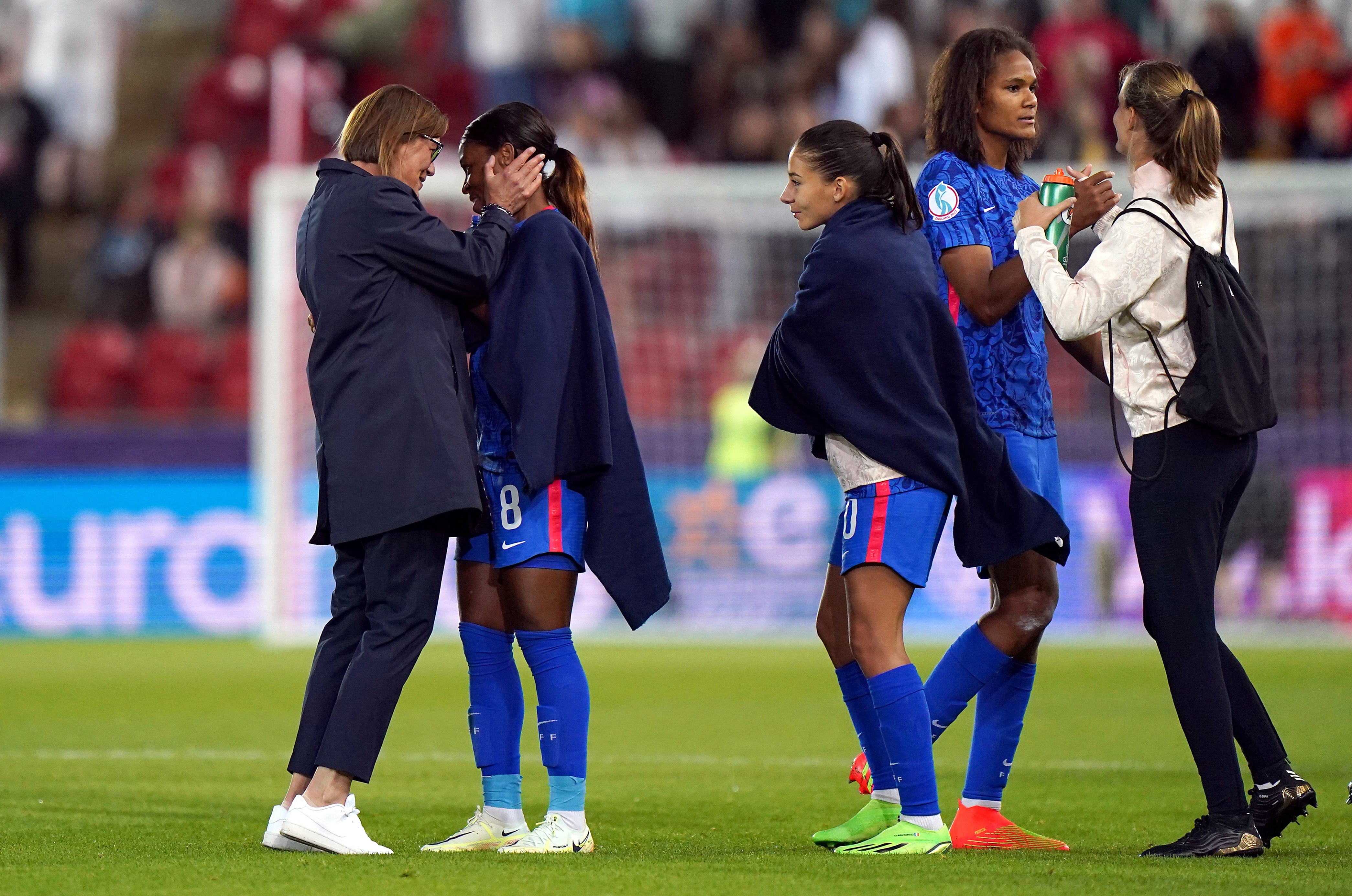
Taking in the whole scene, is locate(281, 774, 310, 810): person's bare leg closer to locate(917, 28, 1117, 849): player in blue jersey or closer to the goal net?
locate(917, 28, 1117, 849): player in blue jersey

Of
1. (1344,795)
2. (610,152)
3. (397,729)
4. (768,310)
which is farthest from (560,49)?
(1344,795)

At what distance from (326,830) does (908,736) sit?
144cm

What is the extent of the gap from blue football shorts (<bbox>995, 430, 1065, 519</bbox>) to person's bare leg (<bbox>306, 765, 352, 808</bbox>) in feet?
6.19

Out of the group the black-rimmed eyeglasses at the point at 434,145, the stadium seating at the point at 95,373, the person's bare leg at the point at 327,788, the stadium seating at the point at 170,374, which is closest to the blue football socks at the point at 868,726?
the person's bare leg at the point at 327,788

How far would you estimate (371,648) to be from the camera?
4.55m

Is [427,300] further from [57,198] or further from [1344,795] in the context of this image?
[57,198]

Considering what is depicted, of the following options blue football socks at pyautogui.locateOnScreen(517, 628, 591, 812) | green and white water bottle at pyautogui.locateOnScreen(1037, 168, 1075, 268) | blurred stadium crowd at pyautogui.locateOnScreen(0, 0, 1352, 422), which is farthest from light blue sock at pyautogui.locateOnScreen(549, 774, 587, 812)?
blurred stadium crowd at pyautogui.locateOnScreen(0, 0, 1352, 422)

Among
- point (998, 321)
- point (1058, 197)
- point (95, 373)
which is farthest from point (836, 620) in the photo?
point (95, 373)

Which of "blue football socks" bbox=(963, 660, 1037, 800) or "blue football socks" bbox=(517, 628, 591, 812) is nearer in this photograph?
"blue football socks" bbox=(517, 628, 591, 812)

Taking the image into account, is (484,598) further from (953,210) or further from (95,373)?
(95,373)

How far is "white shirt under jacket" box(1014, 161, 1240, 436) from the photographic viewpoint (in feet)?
14.6

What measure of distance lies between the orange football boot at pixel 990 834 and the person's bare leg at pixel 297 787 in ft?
5.50

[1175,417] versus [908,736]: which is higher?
[1175,417]

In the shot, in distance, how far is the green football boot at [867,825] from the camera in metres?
4.76
